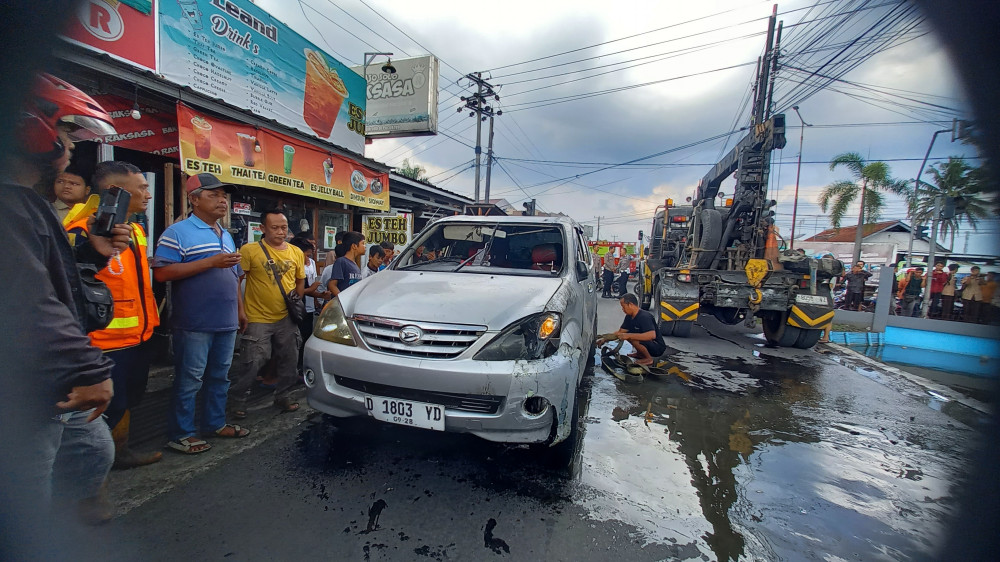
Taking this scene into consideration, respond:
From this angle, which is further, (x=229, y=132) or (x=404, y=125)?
(x=404, y=125)

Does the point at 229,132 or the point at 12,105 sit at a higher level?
the point at 229,132

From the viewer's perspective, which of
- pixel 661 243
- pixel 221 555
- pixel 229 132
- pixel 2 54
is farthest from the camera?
pixel 661 243

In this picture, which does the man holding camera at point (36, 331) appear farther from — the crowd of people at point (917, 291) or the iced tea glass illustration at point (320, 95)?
the crowd of people at point (917, 291)

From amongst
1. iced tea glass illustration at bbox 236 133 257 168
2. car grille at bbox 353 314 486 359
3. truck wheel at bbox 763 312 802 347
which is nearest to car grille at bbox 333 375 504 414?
car grille at bbox 353 314 486 359

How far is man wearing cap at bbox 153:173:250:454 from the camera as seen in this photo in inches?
100

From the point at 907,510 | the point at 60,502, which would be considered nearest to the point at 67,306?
the point at 60,502

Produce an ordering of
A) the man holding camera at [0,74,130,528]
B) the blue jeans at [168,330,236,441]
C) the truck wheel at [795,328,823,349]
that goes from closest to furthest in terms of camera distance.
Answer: the man holding camera at [0,74,130,528] → the blue jeans at [168,330,236,441] → the truck wheel at [795,328,823,349]

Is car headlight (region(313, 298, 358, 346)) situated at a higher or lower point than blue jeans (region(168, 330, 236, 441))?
higher

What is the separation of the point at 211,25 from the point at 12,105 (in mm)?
5294

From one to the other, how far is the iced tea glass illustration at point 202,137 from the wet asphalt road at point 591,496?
3550 mm

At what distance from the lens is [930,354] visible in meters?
7.53

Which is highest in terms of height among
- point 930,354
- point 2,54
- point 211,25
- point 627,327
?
point 211,25

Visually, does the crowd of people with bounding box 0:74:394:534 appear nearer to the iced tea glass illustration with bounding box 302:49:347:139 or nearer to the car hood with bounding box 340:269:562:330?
the car hood with bounding box 340:269:562:330

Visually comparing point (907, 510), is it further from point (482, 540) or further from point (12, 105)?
point (12, 105)
